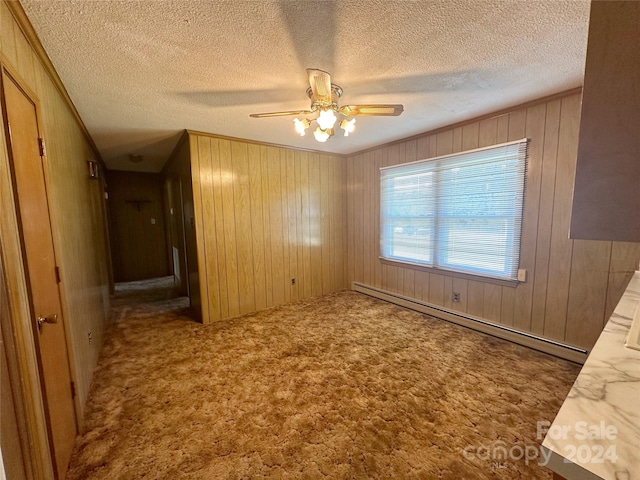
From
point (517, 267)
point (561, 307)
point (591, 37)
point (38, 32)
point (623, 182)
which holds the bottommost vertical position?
point (561, 307)

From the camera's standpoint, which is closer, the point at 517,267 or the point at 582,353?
the point at 582,353

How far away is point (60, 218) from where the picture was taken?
171cm

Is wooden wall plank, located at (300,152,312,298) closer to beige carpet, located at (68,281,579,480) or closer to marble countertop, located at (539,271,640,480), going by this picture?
beige carpet, located at (68,281,579,480)

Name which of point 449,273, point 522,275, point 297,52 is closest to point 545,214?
point 522,275

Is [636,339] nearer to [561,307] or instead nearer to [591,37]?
[591,37]

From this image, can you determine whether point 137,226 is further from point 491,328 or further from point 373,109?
point 491,328

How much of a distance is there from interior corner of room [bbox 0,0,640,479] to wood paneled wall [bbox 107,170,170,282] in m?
0.03

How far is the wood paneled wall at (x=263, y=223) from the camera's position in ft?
10.6

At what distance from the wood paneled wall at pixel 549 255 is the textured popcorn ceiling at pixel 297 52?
26 centimetres

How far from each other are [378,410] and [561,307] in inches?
79.2

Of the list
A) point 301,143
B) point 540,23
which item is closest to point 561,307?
point 540,23

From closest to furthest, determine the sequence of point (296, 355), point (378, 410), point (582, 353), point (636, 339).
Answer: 1. point (636, 339)
2. point (378, 410)
3. point (582, 353)
4. point (296, 355)

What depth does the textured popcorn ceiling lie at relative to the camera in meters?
1.29

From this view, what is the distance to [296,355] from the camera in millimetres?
2475
